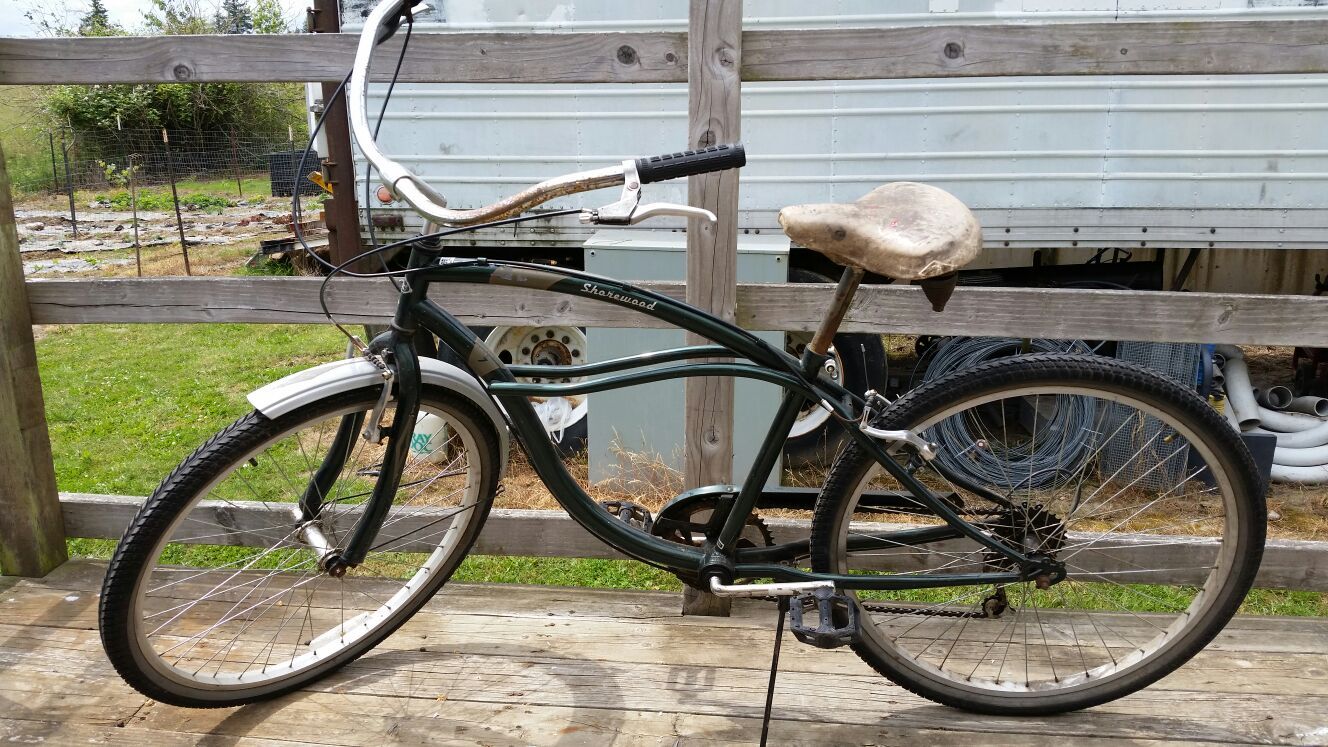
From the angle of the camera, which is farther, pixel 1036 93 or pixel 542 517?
pixel 1036 93

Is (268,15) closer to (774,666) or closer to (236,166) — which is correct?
(236,166)

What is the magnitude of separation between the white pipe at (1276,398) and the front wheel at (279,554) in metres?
4.72

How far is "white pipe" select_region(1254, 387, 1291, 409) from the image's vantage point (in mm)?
5184

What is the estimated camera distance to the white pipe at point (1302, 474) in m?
4.83

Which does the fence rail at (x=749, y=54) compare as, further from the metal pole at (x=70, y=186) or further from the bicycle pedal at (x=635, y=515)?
the metal pole at (x=70, y=186)

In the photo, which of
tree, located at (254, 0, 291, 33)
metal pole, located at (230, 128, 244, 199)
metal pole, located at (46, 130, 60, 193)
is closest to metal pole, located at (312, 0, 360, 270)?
metal pole, located at (230, 128, 244, 199)

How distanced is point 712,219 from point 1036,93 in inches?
141

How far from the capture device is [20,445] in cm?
259

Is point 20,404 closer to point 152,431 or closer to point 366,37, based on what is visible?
point 366,37

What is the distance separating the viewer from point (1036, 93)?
4.66 meters

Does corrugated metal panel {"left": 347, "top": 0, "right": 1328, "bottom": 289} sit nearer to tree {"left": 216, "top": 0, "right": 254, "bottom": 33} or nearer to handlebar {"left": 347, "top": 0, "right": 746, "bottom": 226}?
handlebar {"left": 347, "top": 0, "right": 746, "bottom": 226}

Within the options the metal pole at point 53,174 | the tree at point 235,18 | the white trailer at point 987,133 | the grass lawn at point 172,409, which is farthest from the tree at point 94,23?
the white trailer at point 987,133

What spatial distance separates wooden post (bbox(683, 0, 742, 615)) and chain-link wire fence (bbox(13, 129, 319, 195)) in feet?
32.2

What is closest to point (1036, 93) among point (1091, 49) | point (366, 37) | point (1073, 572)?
point (1091, 49)
